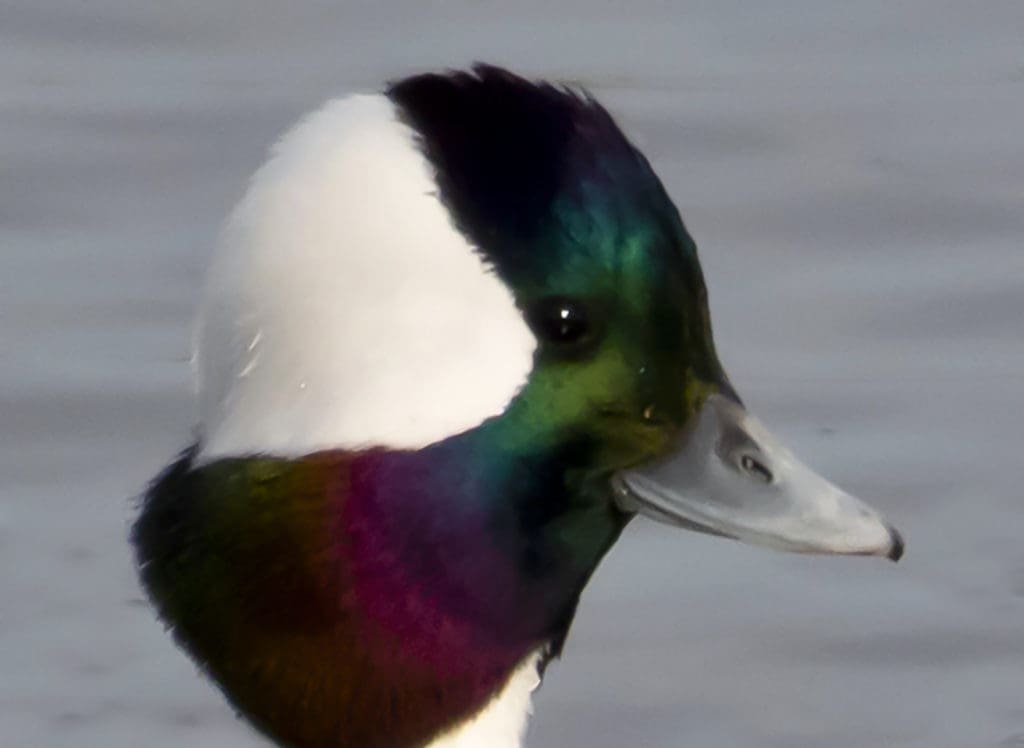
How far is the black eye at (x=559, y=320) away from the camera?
14.8ft

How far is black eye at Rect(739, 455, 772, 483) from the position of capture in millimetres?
4816

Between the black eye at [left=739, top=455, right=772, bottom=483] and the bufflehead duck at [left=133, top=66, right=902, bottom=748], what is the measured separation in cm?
16

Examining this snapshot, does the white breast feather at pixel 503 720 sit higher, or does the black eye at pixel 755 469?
the black eye at pixel 755 469

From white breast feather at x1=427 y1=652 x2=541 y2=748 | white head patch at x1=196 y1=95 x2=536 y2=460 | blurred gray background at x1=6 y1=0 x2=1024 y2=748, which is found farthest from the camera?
blurred gray background at x1=6 y1=0 x2=1024 y2=748

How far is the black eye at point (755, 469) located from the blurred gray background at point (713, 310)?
2402mm

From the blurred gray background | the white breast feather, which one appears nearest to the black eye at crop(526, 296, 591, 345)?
the white breast feather

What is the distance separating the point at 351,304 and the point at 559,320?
12.1 inches

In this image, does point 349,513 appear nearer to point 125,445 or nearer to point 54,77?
point 125,445

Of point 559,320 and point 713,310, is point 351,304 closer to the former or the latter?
point 559,320

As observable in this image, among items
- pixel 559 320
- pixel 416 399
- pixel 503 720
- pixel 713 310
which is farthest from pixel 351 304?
pixel 713 310

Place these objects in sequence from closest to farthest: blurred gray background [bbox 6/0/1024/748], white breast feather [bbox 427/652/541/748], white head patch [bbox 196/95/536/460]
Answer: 1. white head patch [bbox 196/95/536/460]
2. white breast feather [bbox 427/652/541/748]
3. blurred gray background [bbox 6/0/1024/748]

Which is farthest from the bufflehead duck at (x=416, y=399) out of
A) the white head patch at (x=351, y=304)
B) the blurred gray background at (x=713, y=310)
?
the blurred gray background at (x=713, y=310)

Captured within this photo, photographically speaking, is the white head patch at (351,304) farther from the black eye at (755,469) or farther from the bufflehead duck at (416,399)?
the black eye at (755,469)

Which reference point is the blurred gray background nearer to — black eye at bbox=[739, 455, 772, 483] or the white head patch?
black eye at bbox=[739, 455, 772, 483]
